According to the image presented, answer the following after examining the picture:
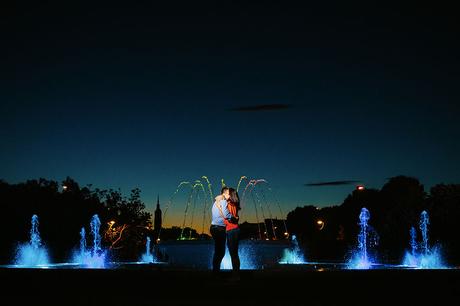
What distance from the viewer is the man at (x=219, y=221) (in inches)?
498

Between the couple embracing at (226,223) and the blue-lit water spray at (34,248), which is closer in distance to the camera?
the couple embracing at (226,223)

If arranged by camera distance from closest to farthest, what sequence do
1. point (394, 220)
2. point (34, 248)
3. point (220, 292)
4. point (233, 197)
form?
1. point (220, 292)
2. point (233, 197)
3. point (34, 248)
4. point (394, 220)

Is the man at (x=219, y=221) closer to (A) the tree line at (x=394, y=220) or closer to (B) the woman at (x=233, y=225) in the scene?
(B) the woman at (x=233, y=225)

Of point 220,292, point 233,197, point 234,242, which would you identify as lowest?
point 220,292

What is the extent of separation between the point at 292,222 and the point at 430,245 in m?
95.2

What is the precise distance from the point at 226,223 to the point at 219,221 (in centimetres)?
17

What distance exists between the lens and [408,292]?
932cm

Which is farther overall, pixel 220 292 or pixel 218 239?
pixel 218 239

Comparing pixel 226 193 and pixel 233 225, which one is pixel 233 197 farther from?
pixel 233 225

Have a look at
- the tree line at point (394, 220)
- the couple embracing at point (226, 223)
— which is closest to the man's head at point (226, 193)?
the couple embracing at point (226, 223)

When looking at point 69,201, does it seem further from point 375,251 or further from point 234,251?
point 234,251

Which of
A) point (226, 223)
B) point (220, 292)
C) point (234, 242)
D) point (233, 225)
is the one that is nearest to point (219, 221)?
point (226, 223)

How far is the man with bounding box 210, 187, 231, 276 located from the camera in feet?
41.5

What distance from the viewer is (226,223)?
12750mm
